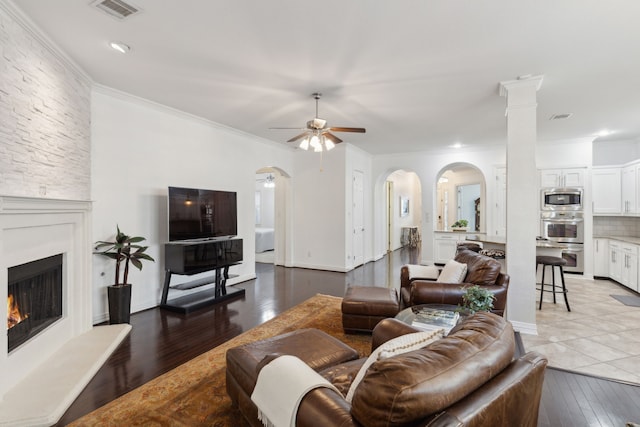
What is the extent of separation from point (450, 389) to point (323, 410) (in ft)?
1.55

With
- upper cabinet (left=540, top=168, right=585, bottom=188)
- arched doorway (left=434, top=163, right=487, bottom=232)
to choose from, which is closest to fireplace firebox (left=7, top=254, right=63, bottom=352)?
upper cabinet (left=540, top=168, right=585, bottom=188)

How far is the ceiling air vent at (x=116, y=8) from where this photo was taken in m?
2.26

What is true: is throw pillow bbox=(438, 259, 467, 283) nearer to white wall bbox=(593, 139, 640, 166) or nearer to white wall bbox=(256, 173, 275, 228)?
white wall bbox=(593, 139, 640, 166)

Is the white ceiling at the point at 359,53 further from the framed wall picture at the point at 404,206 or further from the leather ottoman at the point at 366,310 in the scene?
the framed wall picture at the point at 404,206

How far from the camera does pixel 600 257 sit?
6.12 metres

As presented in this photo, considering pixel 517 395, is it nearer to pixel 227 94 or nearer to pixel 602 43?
pixel 602 43

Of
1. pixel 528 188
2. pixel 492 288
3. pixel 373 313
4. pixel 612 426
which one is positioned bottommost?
pixel 612 426

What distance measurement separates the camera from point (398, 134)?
6.04 m

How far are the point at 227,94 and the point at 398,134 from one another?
340 cm

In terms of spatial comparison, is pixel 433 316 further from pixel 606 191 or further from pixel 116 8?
pixel 606 191

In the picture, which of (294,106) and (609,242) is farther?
(609,242)

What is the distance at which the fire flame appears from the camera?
8.14 feet

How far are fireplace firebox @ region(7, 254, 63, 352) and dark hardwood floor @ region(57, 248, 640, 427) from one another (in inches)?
27.4

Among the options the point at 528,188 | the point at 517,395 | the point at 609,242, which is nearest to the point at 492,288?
the point at 528,188
